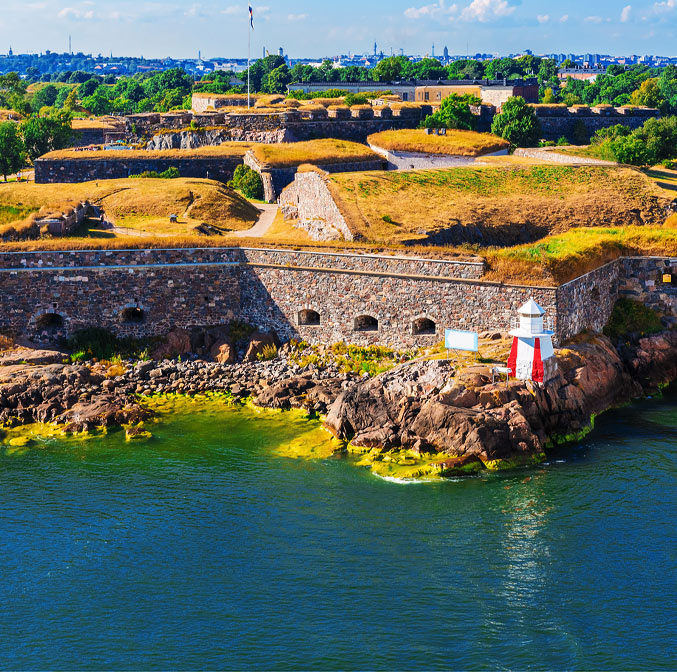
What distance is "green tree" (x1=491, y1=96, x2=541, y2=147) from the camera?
66812 mm

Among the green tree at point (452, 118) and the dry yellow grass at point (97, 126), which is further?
the dry yellow grass at point (97, 126)

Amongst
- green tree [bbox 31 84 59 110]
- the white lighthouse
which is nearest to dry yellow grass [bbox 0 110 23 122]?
green tree [bbox 31 84 59 110]

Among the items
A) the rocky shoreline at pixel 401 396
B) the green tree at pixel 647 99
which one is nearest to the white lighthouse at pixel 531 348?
the rocky shoreline at pixel 401 396

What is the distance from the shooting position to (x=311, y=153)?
53.7 metres

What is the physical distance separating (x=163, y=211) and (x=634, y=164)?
83.8ft

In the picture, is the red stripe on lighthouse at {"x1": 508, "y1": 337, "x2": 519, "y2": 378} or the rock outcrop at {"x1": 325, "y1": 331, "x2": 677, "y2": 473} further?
the red stripe on lighthouse at {"x1": 508, "y1": 337, "x2": 519, "y2": 378}

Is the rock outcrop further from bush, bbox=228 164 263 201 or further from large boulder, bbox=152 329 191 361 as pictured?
bush, bbox=228 164 263 201

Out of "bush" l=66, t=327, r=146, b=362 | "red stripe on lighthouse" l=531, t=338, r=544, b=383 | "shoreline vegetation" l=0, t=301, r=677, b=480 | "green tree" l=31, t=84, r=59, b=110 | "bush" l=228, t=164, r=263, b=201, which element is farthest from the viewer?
"green tree" l=31, t=84, r=59, b=110

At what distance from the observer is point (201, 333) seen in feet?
120

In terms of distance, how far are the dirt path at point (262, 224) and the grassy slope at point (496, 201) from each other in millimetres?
3212

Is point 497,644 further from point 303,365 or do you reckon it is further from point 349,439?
point 303,365

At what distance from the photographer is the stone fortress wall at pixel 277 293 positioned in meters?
34.0

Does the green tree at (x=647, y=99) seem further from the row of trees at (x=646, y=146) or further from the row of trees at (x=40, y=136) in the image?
the row of trees at (x=40, y=136)

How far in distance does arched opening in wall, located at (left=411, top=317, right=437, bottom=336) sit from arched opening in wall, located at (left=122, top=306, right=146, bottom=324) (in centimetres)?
960
